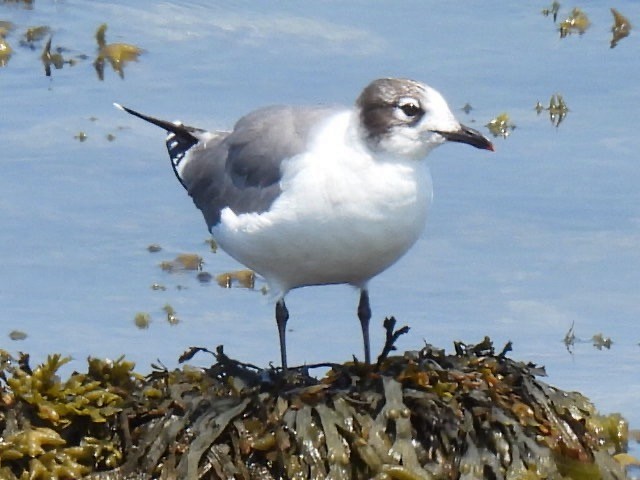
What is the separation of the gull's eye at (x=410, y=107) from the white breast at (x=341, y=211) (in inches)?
6.4

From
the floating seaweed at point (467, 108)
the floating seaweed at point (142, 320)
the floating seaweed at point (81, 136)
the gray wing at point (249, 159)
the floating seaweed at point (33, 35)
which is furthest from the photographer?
the floating seaweed at point (33, 35)

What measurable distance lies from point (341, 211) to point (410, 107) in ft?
1.42

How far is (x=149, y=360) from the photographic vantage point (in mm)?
7469

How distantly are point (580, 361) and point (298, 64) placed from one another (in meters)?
3.51

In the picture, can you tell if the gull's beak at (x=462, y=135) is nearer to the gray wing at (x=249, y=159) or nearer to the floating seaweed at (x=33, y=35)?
the gray wing at (x=249, y=159)

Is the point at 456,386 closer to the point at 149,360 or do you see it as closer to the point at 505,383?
the point at 505,383

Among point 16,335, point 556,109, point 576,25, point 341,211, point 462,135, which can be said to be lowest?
point 16,335

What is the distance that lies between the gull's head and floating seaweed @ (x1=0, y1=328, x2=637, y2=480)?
2.38ft

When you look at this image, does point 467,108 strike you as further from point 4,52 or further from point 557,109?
point 4,52

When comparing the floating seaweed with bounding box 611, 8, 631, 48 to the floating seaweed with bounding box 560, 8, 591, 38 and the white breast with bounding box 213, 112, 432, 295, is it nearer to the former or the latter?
the floating seaweed with bounding box 560, 8, 591, 38

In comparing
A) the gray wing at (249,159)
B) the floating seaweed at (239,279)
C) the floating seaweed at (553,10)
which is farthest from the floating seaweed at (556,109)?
the gray wing at (249,159)

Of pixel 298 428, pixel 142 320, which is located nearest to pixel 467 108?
pixel 142 320

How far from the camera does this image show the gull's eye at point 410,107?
20.9ft

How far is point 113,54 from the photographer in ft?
35.0
